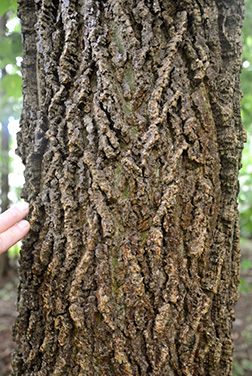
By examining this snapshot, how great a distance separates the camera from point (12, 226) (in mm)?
1216

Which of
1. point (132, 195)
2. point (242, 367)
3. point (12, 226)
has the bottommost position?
point (242, 367)

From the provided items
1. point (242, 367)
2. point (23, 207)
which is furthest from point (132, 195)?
point (242, 367)

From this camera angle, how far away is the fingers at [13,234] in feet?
3.86

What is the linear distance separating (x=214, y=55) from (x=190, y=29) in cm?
16

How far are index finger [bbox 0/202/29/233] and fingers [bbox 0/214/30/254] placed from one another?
0.06ft

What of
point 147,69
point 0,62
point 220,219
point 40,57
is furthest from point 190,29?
point 0,62

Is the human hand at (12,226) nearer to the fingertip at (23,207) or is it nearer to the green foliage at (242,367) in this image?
the fingertip at (23,207)

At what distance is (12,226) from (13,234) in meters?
0.04

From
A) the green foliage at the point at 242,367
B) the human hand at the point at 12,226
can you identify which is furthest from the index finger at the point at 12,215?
the green foliage at the point at 242,367

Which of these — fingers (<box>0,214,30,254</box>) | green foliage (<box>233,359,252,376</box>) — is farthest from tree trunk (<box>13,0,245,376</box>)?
green foliage (<box>233,359,252,376</box>)

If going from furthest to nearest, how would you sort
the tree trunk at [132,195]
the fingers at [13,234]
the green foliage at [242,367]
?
1. the green foliage at [242,367]
2. the fingers at [13,234]
3. the tree trunk at [132,195]

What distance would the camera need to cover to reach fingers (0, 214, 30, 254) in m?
1.18

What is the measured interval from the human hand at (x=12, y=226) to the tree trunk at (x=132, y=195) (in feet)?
0.18

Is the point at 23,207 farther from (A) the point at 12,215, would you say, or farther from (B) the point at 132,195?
(B) the point at 132,195
